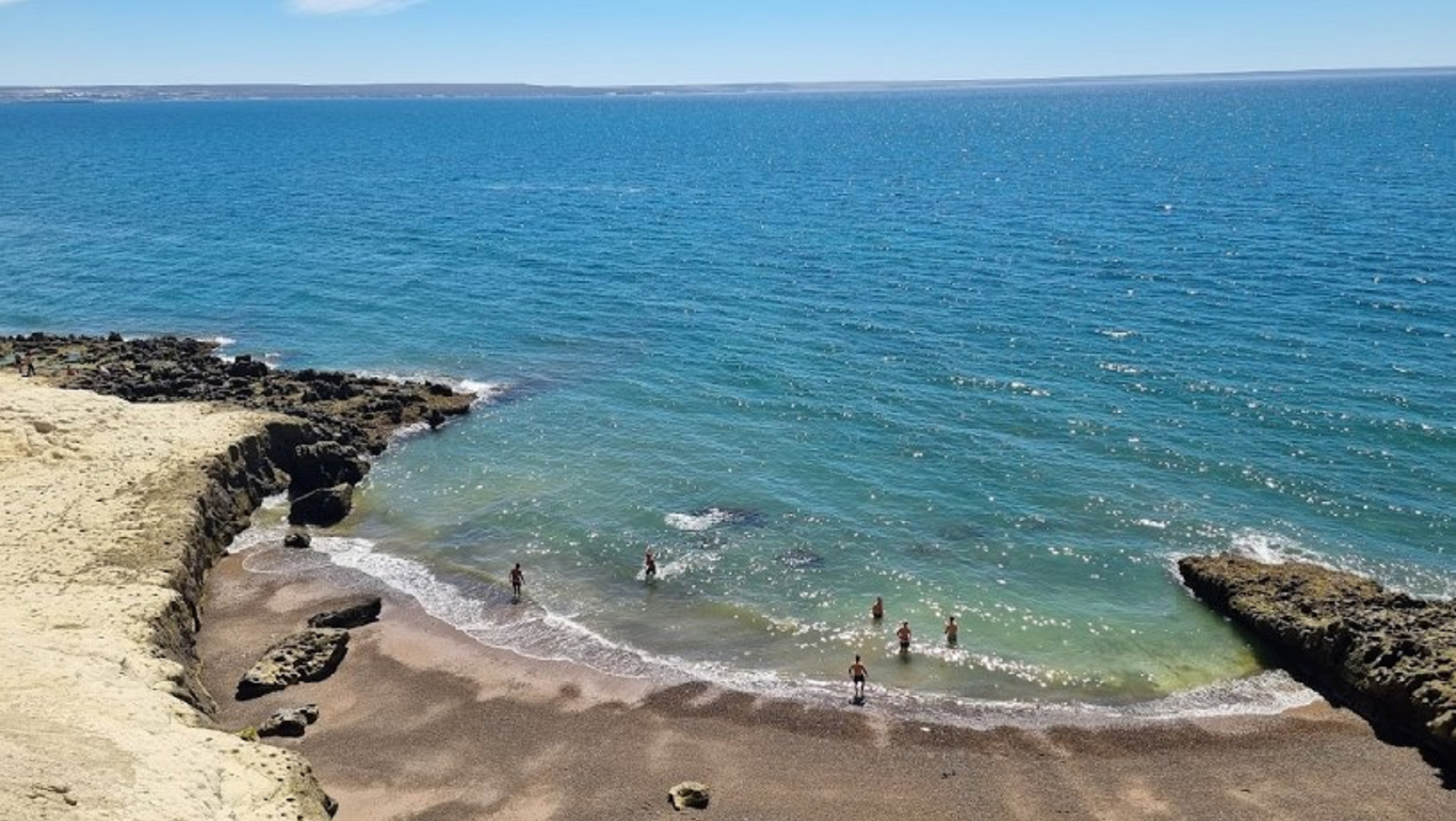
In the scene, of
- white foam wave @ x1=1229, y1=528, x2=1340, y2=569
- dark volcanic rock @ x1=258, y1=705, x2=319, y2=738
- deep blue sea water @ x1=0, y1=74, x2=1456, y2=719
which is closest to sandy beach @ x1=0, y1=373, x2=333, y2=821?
dark volcanic rock @ x1=258, y1=705, x2=319, y2=738

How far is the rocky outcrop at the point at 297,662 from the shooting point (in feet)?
112

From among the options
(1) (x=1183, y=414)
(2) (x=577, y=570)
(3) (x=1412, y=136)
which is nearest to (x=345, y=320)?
(2) (x=577, y=570)

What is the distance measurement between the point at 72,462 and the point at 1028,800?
121 ft

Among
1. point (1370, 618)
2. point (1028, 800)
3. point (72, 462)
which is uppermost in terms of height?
point (72, 462)

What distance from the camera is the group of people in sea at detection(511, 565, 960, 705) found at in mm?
34656

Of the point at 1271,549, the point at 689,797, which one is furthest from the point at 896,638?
the point at 1271,549

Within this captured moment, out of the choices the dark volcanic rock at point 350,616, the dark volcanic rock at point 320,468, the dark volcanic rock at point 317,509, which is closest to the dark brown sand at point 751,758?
the dark volcanic rock at point 350,616

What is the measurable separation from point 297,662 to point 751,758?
15208mm

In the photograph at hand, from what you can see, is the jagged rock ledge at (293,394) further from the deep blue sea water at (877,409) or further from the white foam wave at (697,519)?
the white foam wave at (697,519)

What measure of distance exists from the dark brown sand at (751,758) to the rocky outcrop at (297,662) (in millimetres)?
444

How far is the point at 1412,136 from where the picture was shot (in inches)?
7037

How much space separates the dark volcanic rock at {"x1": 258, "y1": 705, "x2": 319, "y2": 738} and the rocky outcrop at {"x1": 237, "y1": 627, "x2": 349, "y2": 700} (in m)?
1.95

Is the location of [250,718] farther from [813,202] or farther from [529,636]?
[813,202]

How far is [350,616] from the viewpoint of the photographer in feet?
127
